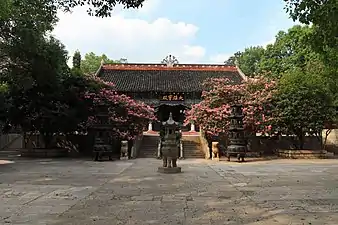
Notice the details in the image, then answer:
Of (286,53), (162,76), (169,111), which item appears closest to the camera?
(169,111)

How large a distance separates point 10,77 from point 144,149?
848 centimetres

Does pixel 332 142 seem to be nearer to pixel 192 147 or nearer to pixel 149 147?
pixel 192 147

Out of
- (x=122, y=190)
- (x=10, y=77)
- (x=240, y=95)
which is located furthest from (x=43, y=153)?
(x=122, y=190)

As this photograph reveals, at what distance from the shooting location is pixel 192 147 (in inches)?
906

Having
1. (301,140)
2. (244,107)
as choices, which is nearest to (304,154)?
(301,140)

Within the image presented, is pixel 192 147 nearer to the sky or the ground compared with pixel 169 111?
nearer to the ground

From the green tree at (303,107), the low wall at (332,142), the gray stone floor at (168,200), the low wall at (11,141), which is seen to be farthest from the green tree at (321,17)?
the low wall at (11,141)

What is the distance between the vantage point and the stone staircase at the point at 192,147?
21641mm

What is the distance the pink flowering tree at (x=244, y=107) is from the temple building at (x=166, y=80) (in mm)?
7221

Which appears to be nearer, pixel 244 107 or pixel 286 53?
pixel 244 107

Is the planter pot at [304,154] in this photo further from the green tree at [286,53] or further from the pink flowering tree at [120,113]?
the green tree at [286,53]

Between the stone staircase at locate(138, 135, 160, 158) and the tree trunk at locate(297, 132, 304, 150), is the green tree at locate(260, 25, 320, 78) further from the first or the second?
the stone staircase at locate(138, 135, 160, 158)

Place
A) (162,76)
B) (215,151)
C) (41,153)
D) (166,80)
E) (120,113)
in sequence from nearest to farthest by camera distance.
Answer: (215,151) → (41,153) → (120,113) → (166,80) → (162,76)

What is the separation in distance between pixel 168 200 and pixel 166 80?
79.1 ft
